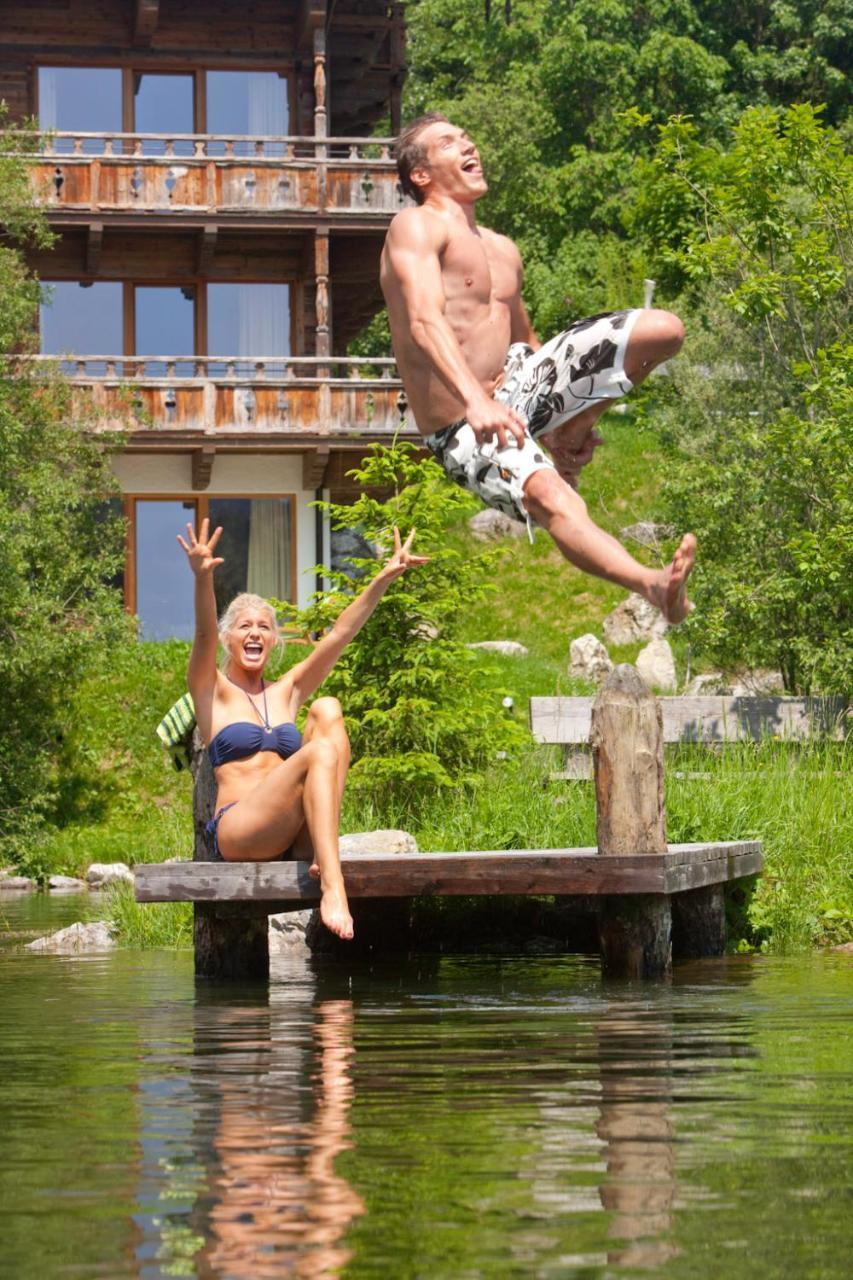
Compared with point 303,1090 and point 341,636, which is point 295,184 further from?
point 303,1090

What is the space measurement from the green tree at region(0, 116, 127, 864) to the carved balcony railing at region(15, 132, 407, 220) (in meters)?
2.79

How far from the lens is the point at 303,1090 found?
570cm

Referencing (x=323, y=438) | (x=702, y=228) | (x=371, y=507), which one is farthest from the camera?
(x=323, y=438)

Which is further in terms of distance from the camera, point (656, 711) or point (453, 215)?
point (656, 711)

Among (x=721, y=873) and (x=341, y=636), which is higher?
(x=341, y=636)

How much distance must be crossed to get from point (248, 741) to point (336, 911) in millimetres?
1288

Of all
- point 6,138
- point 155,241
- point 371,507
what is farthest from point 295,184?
point 371,507

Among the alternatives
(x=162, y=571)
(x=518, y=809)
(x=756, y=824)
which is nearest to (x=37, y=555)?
(x=162, y=571)

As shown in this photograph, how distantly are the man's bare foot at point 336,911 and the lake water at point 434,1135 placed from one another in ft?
1.01

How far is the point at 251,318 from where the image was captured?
1288 inches

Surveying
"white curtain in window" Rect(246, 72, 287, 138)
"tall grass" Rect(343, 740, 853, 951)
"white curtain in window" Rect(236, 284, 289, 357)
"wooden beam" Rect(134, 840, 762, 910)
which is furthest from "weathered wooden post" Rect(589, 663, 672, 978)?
"white curtain in window" Rect(246, 72, 287, 138)

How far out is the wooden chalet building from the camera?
1176 inches

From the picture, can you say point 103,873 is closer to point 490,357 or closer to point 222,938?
point 222,938

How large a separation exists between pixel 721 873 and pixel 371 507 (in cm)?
616
